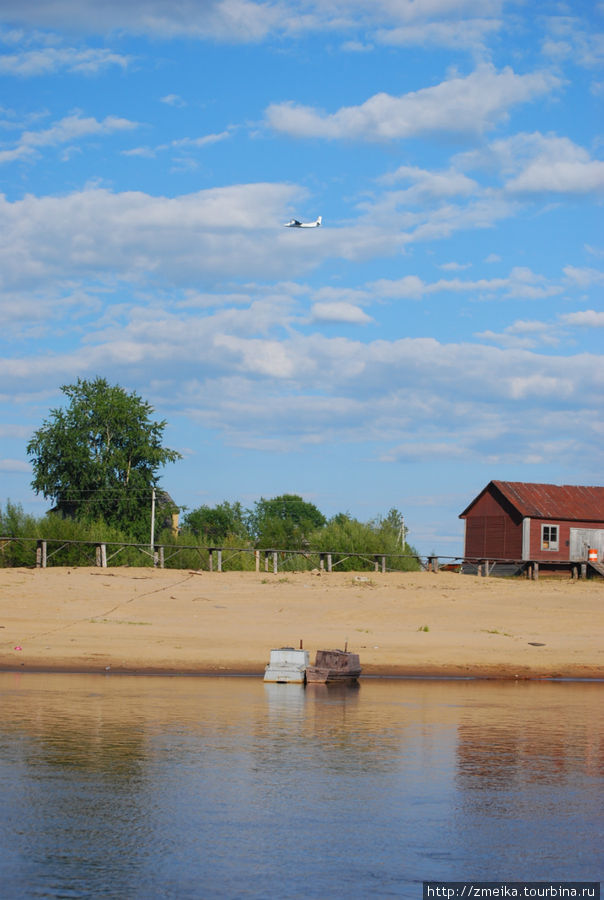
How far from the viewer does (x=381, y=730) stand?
17.4 meters

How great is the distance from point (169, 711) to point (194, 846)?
27.9 feet

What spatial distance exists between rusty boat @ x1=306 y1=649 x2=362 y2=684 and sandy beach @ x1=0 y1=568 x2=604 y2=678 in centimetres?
159

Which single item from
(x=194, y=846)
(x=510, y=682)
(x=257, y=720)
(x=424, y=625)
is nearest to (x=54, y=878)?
(x=194, y=846)

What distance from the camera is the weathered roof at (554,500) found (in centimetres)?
5303

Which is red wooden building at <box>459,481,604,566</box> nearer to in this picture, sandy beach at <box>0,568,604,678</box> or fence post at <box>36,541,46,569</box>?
sandy beach at <box>0,568,604,678</box>

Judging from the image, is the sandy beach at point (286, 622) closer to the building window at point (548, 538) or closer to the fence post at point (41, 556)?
the fence post at point (41, 556)

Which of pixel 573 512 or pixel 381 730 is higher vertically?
pixel 573 512

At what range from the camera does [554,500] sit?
179ft

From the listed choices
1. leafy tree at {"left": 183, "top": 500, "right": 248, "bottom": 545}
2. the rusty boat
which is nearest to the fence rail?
the rusty boat

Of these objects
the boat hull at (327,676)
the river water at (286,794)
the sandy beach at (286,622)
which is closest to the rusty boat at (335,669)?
the boat hull at (327,676)

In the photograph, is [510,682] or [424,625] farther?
[424,625]

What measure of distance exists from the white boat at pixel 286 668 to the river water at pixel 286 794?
7.70 feet

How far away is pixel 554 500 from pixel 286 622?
2796 centimetres

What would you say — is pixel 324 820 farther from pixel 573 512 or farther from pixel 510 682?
pixel 573 512
